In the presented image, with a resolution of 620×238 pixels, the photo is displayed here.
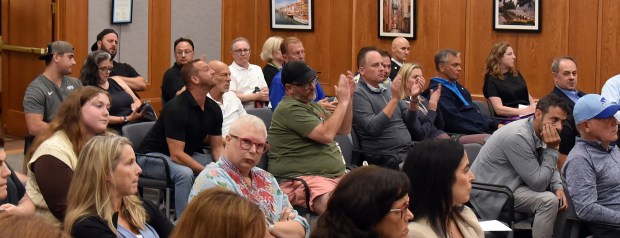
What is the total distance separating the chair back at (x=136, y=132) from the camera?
700cm

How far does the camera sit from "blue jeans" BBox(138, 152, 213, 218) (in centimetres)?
661

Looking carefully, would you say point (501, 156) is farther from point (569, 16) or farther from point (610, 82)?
point (569, 16)

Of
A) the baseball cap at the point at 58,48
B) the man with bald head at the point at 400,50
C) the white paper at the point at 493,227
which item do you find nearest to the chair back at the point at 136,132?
Result: the baseball cap at the point at 58,48

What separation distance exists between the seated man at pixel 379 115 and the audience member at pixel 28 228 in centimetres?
511

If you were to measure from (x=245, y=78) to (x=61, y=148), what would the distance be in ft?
16.1

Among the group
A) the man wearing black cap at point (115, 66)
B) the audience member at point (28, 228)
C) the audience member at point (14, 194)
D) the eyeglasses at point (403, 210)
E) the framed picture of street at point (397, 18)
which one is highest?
the framed picture of street at point (397, 18)

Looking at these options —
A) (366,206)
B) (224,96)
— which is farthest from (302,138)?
(366,206)

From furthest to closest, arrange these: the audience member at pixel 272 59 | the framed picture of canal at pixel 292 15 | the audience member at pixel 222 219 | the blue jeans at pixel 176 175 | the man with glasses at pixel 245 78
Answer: the framed picture of canal at pixel 292 15 < the audience member at pixel 272 59 < the man with glasses at pixel 245 78 < the blue jeans at pixel 176 175 < the audience member at pixel 222 219

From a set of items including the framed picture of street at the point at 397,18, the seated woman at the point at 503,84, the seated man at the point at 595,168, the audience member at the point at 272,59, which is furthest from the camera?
the framed picture of street at the point at 397,18

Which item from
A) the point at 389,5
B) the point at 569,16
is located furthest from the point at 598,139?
the point at 389,5

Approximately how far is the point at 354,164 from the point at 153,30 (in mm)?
5095

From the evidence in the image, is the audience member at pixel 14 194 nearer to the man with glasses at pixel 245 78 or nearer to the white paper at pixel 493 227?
the white paper at pixel 493 227

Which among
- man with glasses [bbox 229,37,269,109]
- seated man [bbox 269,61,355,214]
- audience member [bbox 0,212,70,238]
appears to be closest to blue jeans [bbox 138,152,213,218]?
seated man [bbox 269,61,355,214]

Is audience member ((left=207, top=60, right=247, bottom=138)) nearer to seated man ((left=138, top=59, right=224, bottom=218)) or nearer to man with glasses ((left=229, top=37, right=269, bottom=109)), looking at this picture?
seated man ((left=138, top=59, right=224, bottom=218))
